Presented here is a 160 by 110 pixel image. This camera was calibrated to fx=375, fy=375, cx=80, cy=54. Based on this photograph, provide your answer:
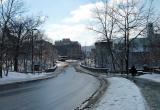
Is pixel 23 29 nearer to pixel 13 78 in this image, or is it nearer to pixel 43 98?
pixel 13 78

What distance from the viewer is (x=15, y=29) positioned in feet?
223

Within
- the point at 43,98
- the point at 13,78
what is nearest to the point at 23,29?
the point at 13,78

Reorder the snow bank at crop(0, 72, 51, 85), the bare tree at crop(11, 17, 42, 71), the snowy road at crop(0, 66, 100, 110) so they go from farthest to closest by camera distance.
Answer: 1. the bare tree at crop(11, 17, 42, 71)
2. the snow bank at crop(0, 72, 51, 85)
3. the snowy road at crop(0, 66, 100, 110)

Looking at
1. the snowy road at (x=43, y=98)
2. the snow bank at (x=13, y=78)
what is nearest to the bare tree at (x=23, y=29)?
the snow bank at (x=13, y=78)

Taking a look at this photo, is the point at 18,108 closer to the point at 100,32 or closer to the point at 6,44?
the point at 6,44

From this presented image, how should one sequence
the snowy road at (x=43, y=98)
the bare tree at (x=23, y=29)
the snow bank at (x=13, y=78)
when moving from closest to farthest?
1. the snowy road at (x=43, y=98)
2. the snow bank at (x=13, y=78)
3. the bare tree at (x=23, y=29)

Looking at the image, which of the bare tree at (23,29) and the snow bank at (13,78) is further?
the bare tree at (23,29)

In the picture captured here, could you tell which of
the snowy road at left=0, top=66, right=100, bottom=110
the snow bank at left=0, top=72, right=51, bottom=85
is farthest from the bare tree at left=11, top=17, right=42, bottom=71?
the snowy road at left=0, top=66, right=100, bottom=110

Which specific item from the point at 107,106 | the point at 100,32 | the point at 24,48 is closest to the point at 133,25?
the point at 100,32

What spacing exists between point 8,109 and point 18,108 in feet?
1.61

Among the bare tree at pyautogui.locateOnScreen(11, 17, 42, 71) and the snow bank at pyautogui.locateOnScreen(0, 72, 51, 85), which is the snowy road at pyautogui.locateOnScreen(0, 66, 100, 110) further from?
the bare tree at pyautogui.locateOnScreen(11, 17, 42, 71)

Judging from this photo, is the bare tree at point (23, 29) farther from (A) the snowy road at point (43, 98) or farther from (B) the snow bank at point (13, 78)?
(A) the snowy road at point (43, 98)

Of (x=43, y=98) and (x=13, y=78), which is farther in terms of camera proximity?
(x=13, y=78)

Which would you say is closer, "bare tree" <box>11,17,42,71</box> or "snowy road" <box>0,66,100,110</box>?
"snowy road" <box>0,66,100,110</box>
